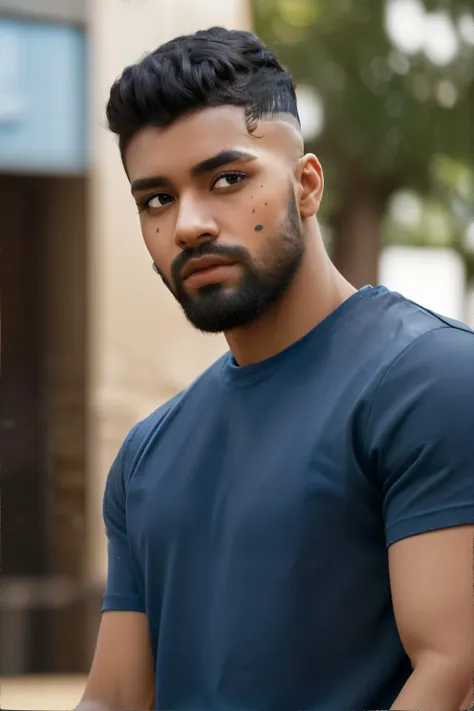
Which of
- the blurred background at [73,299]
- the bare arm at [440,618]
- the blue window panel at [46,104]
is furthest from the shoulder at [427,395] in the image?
the blue window panel at [46,104]

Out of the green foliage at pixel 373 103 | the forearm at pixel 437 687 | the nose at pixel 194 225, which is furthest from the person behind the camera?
the green foliage at pixel 373 103

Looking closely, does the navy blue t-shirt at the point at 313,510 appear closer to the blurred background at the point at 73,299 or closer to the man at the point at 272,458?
the man at the point at 272,458

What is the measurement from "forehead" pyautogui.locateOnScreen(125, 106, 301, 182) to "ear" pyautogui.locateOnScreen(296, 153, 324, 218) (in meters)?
0.05

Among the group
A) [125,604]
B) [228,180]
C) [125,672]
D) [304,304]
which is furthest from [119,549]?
[228,180]

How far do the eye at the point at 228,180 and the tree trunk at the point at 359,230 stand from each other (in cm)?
206

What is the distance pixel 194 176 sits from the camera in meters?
1.97

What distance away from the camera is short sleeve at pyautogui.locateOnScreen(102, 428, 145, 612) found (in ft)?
7.35

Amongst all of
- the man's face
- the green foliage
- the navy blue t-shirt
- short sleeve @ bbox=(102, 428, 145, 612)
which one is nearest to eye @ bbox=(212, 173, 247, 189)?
the man's face

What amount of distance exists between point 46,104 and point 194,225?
4.26 metres

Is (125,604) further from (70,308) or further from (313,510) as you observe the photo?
(70,308)

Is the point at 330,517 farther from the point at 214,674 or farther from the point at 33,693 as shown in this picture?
the point at 33,693

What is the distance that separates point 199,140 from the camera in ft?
6.46

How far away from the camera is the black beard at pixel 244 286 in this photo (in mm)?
1980

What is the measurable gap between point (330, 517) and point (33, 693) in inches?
131
